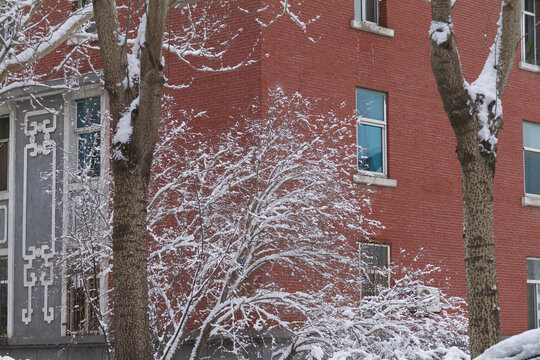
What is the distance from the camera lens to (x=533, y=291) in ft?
77.3

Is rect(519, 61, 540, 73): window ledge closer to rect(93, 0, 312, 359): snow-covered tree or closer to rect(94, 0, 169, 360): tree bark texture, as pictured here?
rect(93, 0, 312, 359): snow-covered tree

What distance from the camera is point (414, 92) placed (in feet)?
71.2

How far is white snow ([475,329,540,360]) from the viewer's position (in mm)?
5074

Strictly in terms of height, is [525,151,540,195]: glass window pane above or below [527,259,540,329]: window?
above

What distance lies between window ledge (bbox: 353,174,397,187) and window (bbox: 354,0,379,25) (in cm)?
329

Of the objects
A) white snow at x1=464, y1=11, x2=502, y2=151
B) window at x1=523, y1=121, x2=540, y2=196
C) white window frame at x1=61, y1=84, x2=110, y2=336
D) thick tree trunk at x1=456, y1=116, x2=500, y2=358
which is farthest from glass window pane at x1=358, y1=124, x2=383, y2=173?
thick tree trunk at x1=456, y1=116, x2=500, y2=358

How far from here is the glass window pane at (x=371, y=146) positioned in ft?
67.8

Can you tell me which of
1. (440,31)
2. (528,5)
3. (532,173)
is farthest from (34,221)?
(440,31)

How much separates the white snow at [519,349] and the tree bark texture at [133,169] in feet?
18.3

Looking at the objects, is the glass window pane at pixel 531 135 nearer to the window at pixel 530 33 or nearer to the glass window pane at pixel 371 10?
the window at pixel 530 33

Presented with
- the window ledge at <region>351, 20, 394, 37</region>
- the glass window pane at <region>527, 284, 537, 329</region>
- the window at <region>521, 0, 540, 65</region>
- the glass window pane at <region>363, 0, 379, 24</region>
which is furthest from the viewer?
the window at <region>521, 0, 540, 65</region>

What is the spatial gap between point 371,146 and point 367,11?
2.78m

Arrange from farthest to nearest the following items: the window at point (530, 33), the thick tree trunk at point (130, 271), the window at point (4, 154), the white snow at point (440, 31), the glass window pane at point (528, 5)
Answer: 1. the glass window pane at point (528, 5)
2. the window at point (530, 33)
3. the window at point (4, 154)
4. the white snow at point (440, 31)
5. the thick tree trunk at point (130, 271)

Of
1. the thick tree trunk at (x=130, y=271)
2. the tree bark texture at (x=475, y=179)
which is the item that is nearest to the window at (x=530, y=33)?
the tree bark texture at (x=475, y=179)
